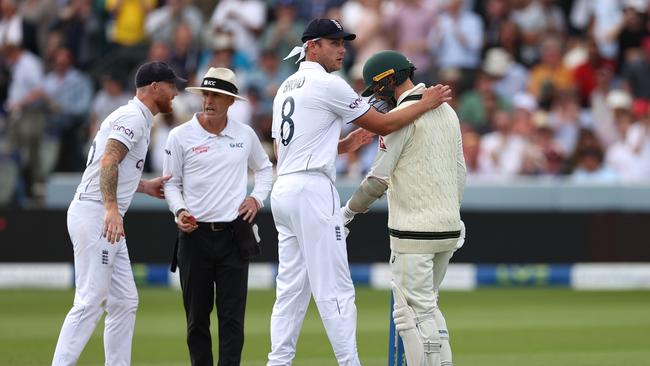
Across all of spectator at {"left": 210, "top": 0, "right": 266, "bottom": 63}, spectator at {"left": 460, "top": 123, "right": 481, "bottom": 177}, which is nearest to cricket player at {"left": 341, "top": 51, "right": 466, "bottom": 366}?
spectator at {"left": 460, "top": 123, "right": 481, "bottom": 177}

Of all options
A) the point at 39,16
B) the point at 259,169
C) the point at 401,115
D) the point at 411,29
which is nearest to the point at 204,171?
the point at 259,169

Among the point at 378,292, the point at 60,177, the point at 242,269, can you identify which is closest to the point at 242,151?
the point at 242,269

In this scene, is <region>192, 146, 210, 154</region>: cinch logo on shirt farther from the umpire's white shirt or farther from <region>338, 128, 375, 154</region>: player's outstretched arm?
<region>338, 128, 375, 154</region>: player's outstretched arm

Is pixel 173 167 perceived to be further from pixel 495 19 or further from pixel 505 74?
pixel 495 19

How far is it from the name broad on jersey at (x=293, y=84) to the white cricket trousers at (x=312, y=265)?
530 millimetres

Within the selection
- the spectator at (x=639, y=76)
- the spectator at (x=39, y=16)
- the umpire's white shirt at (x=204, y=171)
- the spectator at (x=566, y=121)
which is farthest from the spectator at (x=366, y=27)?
the umpire's white shirt at (x=204, y=171)

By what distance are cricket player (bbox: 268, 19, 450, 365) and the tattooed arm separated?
0.94m

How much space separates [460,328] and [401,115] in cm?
451

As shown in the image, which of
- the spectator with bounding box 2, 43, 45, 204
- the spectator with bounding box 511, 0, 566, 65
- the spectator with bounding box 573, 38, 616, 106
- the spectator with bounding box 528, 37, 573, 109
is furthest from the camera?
the spectator with bounding box 511, 0, 566, 65

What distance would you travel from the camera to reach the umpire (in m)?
7.98

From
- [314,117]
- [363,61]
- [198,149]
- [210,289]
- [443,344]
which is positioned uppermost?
[363,61]

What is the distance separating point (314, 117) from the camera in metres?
7.27

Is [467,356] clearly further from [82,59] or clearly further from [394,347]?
[82,59]

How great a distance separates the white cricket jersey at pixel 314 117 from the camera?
23.7 ft
